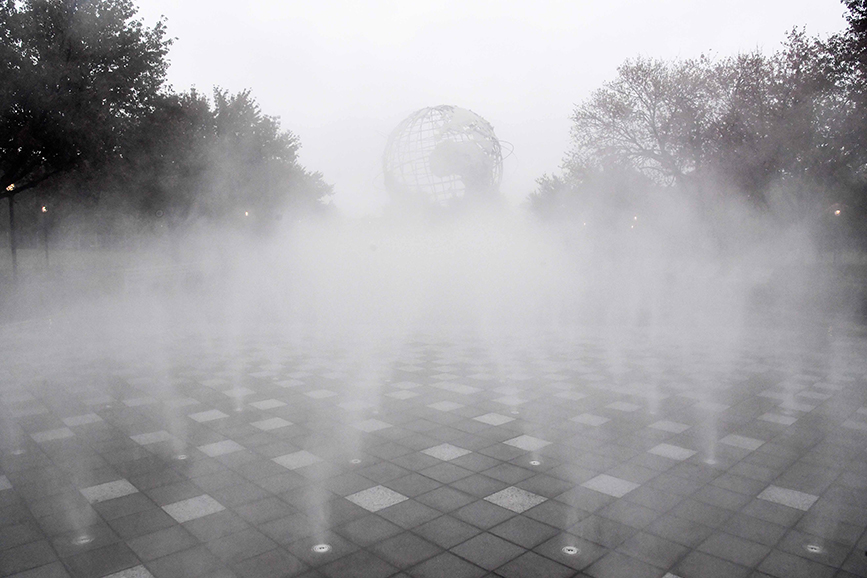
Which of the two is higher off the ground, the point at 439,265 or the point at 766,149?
the point at 766,149

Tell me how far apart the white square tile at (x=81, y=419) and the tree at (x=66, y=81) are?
791cm

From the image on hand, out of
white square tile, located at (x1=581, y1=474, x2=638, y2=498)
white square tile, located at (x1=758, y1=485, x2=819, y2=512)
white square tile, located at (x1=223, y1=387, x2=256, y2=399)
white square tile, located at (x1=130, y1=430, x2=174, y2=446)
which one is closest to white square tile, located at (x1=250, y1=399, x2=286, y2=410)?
white square tile, located at (x1=223, y1=387, x2=256, y2=399)

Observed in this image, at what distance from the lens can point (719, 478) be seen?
2.89 metres

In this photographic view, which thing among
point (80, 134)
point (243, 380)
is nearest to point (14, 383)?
point (243, 380)

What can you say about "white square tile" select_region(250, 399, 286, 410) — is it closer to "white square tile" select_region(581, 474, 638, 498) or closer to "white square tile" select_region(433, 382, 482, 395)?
"white square tile" select_region(433, 382, 482, 395)

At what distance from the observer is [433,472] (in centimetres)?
297

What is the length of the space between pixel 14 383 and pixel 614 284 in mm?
12183

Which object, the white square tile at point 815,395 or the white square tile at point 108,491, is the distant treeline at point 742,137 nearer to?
the white square tile at point 815,395

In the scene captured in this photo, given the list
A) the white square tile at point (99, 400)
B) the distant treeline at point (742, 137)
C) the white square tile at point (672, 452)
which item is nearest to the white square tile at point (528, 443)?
the white square tile at point (672, 452)

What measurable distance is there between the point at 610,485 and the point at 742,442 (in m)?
1.14

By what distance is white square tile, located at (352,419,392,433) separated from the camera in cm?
369

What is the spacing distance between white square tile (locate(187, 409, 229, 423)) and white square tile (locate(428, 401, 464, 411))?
142cm

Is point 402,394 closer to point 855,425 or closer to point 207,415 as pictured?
point 207,415

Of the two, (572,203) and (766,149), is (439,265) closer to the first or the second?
(572,203)
